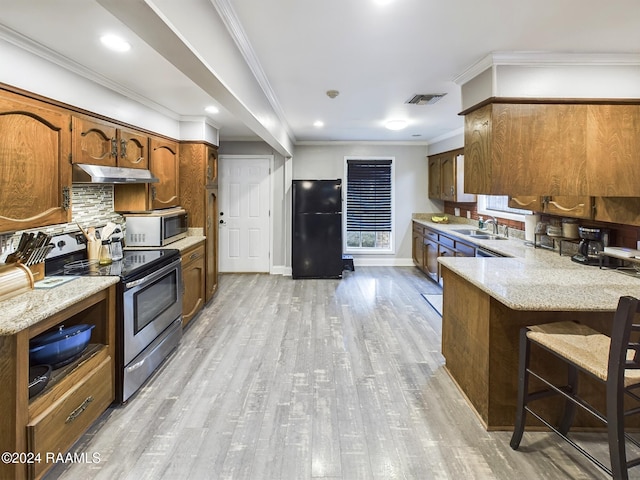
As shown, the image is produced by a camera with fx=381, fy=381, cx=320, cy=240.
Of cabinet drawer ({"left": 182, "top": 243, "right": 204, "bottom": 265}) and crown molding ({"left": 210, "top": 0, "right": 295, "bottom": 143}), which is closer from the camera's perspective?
crown molding ({"left": 210, "top": 0, "right": 295, "bottom": 143})

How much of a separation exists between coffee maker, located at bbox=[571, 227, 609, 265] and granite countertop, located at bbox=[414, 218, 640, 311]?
9 centimetres

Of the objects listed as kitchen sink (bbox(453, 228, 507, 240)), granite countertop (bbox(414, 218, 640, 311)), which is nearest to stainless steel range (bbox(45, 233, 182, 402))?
granite countertop (bbox(414, 218, 640, 311))

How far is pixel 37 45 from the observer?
219cm

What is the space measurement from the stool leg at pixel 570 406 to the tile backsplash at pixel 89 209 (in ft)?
10.8

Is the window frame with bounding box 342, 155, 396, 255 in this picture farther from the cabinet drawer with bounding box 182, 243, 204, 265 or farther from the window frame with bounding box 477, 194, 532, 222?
the cabinet drawer with bounding box 182, 243, 204, 265

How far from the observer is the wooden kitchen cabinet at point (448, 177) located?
554 cm

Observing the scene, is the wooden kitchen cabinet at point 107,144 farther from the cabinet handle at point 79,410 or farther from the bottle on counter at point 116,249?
the cabinet handle at point 79,410

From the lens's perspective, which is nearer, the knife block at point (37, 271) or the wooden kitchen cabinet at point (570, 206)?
the knife block at point (37, 271)

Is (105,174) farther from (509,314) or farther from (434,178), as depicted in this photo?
(434,178)

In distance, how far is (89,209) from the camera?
321 cm

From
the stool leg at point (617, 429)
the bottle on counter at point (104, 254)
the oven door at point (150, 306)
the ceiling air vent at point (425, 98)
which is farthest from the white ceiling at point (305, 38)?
the stool leg at point (617, 429)

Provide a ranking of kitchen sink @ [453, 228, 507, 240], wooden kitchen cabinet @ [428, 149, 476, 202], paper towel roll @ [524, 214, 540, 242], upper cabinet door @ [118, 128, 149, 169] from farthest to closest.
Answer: wooden kitchen cabinet @ [428, 149, 476, 202] → kitchen sink @ [453, 228, 507, 240] → paper towel roll @ [524, 214, 540, 242] → upper cabinet door @ [118, 128, 149, 169]

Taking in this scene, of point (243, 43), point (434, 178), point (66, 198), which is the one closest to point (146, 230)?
point (66, 198)

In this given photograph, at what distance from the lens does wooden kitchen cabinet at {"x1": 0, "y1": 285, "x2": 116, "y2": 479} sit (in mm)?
1595
